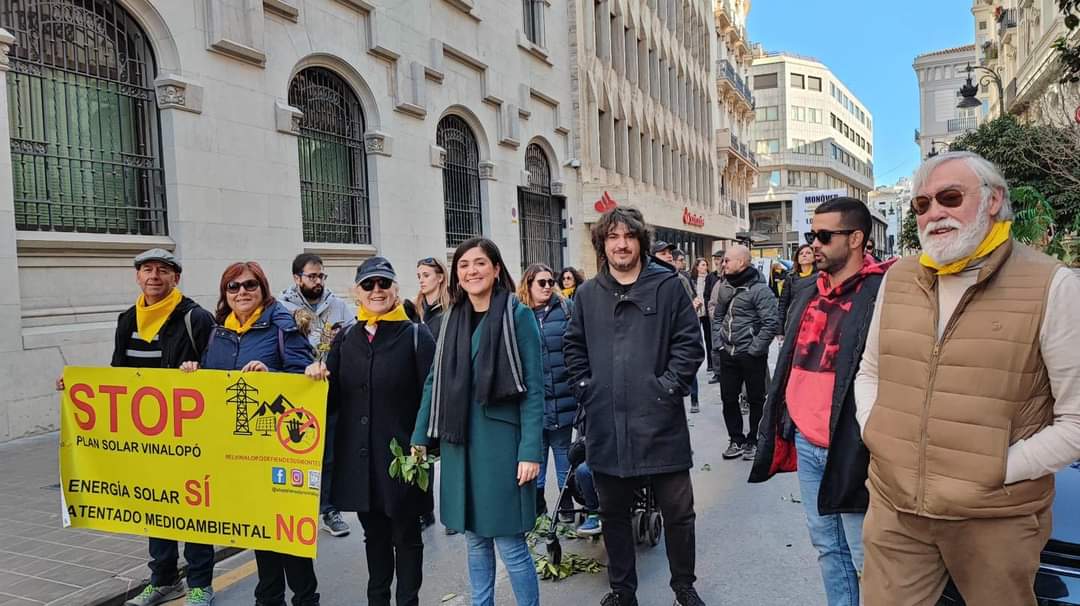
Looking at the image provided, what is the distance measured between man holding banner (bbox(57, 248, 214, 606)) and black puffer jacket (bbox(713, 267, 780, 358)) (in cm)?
459

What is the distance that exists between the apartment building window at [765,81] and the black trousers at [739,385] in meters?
84.9

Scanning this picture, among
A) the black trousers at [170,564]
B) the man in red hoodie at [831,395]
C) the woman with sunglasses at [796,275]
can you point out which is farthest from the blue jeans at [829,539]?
the black trousers at [170,564]

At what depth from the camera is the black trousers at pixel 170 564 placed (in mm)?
3936

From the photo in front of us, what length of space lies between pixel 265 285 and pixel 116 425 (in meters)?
1.20

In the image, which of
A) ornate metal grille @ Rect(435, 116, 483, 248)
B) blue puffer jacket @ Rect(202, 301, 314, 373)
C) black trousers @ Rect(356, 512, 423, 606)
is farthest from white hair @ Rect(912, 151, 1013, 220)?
ornate metal grille @ Rect(435, 116, 483, 248)

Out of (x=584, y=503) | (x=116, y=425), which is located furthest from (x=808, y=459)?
(x=116, y=425)

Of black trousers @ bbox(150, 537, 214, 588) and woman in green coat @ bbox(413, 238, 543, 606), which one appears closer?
woman in green coat @ bbox(413, 238, 543, 606)

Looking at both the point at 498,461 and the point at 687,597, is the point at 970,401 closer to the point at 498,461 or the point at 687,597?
the point at 498,461

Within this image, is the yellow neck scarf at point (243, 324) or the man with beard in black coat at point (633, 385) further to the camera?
the yellow neck scarf at point (243, 324)

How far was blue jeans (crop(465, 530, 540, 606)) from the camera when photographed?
3303mm

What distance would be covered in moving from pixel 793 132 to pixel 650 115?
200 feet

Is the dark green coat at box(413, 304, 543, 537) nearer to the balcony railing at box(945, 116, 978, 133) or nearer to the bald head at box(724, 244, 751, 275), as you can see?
the bald head at box(724, 244, 751, 275)

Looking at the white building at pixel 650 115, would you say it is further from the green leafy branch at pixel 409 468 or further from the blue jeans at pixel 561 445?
the green leafy branch at pixel 409 468

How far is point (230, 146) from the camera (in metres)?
9.94
